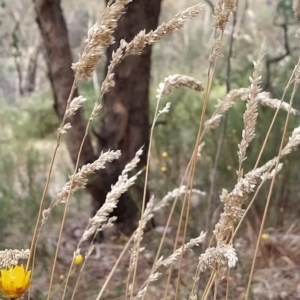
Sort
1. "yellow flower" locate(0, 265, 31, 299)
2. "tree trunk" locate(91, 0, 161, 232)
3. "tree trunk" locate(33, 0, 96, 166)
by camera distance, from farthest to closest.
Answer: "tree trunk" locate(91, 0, 161, 232), "tree trunk" locate(33, 0, 96, 166), "yellow flower" locate(0, 265, 31, 299)

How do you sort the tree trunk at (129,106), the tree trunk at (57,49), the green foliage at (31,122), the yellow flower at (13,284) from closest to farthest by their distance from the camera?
the yellow flower at (13,284) → the tree trunk at (57,49) → the tree trunk at (129,106) → the green foliage at (31,122)

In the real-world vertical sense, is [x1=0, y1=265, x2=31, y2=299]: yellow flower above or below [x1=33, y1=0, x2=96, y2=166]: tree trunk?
below

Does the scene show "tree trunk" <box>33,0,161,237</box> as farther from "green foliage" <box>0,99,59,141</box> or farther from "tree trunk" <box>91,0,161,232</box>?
"green foliage" <box>0,99,59,141</box>

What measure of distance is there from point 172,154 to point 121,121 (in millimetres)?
566

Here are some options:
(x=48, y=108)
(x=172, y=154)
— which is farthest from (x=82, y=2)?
(x=172, y=154)

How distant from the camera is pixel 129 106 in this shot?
6.88 ft

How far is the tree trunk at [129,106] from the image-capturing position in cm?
199

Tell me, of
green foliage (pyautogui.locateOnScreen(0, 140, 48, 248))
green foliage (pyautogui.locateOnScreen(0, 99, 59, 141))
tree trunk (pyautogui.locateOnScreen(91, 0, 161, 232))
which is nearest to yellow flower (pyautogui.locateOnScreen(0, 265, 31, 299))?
green foliage (pyautogui.locateOnScreen(0, 140, 48, 248))

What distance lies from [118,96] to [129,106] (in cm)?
7

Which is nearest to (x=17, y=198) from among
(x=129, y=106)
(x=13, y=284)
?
(x=129, y=106)

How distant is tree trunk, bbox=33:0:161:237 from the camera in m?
1.83

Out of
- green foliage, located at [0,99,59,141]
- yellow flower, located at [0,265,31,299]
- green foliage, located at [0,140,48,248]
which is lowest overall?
green foliage, located at [0,140,48,248]

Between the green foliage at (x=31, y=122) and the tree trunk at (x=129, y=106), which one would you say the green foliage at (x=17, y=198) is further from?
the green foliage at (x=31, y=122)

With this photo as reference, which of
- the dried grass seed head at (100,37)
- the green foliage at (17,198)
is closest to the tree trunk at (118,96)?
the green foliage at (17,198)
